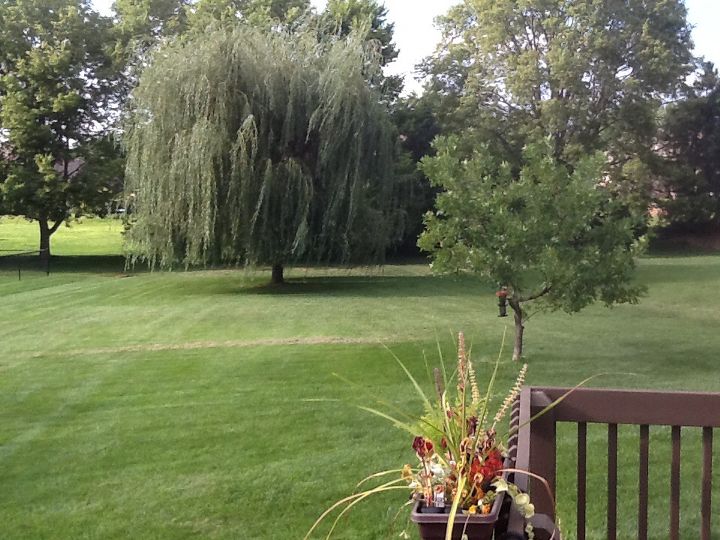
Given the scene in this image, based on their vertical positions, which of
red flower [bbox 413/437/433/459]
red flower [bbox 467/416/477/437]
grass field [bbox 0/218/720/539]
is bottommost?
grass field [bbox 0/218/720/539]

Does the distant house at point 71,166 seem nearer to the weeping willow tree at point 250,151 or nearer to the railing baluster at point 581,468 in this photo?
the weeping willow tree at point 250,151

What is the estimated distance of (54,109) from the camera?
24688mm

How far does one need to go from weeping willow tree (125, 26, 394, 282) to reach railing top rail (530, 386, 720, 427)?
13495 millimetres

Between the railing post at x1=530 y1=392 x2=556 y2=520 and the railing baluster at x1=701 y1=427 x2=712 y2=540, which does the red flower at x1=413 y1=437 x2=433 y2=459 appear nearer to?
the railing post at x1=530 y1=392 x2=556 y2=520

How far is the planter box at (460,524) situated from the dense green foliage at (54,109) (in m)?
24.5

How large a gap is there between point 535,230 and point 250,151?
8.82 meters

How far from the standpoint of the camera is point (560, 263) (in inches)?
318

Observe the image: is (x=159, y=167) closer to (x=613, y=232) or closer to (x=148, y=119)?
(x=148, y=119)

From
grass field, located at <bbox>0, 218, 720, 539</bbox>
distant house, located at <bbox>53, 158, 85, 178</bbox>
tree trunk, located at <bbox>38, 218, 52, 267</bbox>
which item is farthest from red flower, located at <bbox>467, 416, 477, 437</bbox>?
distant house, located at <bbox>53, 158, 85, 178</bbox>

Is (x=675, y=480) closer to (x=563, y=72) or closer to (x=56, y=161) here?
(x=56, y=161)

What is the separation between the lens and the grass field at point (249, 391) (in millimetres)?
4387

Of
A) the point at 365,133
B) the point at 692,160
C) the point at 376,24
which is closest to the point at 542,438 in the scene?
the point at 365,133

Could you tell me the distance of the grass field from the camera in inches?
173

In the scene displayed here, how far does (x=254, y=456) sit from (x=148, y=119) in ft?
41.0
